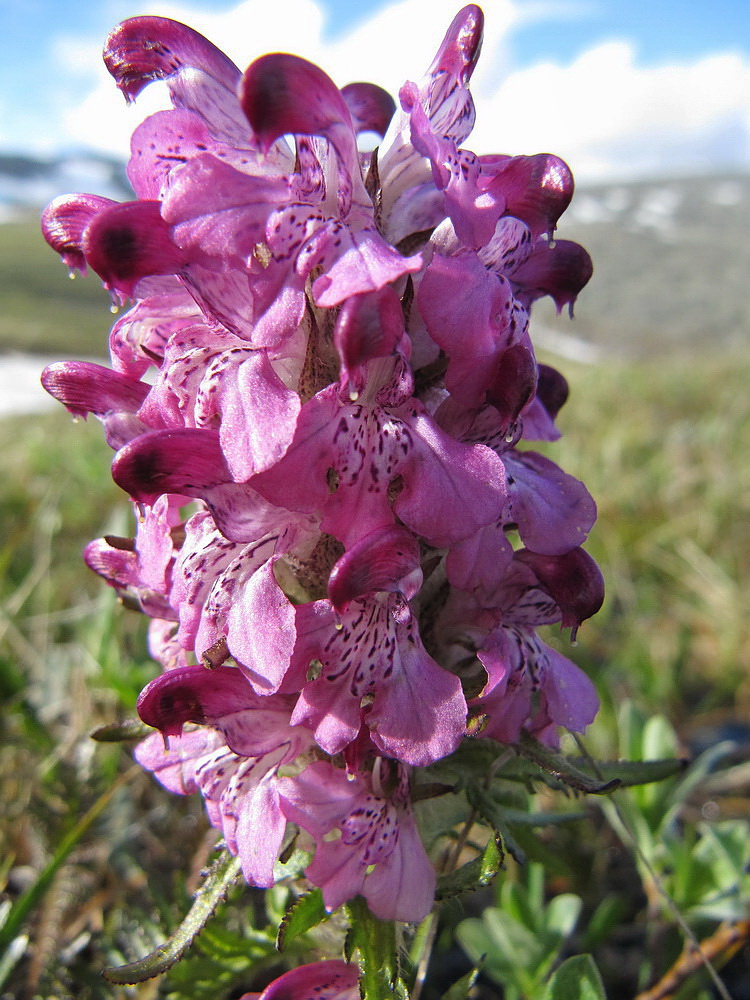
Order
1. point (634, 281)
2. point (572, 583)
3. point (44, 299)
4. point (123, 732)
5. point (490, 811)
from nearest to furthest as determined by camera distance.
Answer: point (490, 811) < point (572, 583) < point (123, 732) < point (634, 281) < point (44, 299)

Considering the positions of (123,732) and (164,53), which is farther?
(123,732)

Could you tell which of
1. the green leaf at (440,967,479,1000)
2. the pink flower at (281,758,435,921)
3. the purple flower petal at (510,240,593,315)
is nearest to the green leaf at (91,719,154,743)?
the pink flower at (281,758,435,921)

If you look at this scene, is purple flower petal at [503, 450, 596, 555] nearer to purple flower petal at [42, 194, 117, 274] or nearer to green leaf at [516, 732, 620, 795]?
green leaf at [516, 732, 620, 795]

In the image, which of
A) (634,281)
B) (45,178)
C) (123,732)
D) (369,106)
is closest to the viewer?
(123,732)

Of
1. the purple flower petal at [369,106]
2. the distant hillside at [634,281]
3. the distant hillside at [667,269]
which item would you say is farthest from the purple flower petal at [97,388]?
the distant hillside at [667,269]

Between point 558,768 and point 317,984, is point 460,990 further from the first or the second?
point 558,768

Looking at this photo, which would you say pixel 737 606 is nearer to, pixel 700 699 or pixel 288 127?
pixel 700 699

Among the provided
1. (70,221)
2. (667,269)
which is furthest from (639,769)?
(667,269)

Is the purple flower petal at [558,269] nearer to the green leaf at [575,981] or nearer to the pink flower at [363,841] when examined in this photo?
the pink flower at [363,841]
